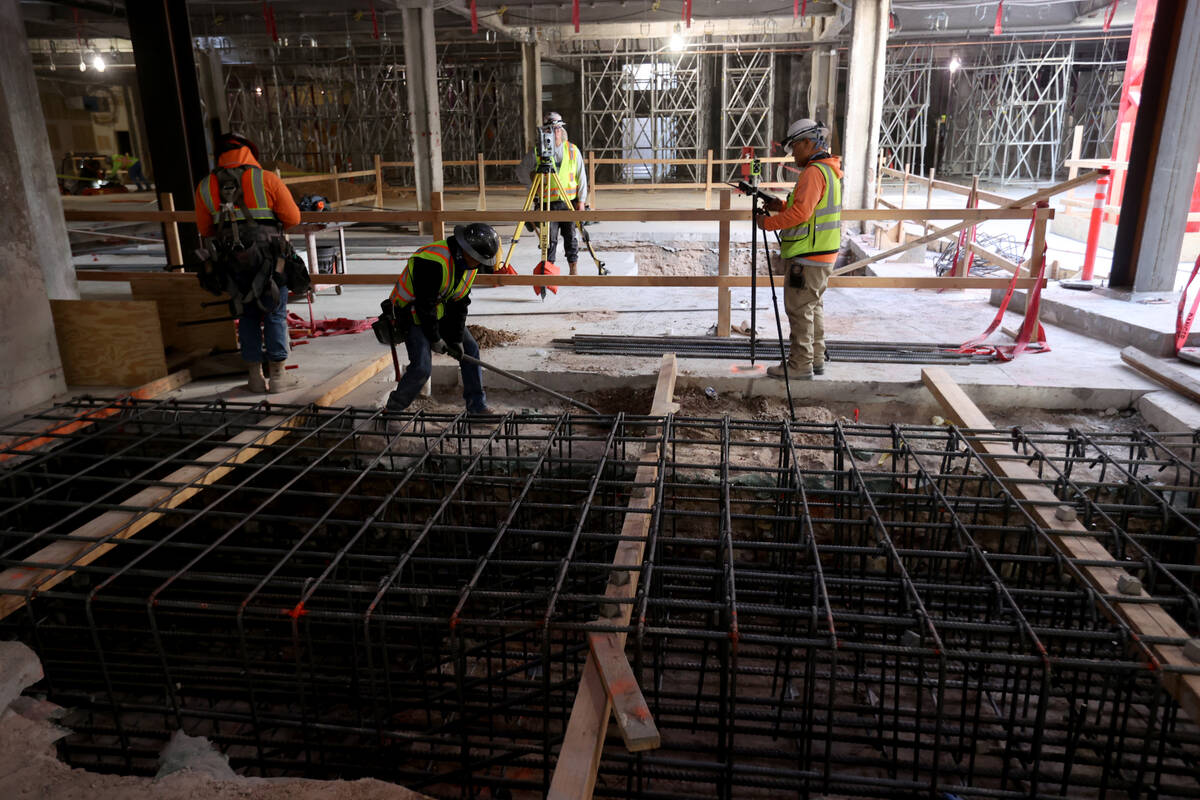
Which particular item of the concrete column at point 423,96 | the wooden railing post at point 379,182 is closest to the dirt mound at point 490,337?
the concrete column at point 423,96

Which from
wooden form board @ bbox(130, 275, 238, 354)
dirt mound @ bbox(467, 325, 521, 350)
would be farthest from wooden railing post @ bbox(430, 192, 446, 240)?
wooden form board @ bbox(130, 275, 238, 354)

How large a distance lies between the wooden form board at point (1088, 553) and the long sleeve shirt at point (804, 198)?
173 cm

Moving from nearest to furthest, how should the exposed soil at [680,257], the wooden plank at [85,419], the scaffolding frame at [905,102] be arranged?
1. the wooden plank at [85,419]
2. the exposed soil at [680,257]
3. the scaffolding frame at [905,102]

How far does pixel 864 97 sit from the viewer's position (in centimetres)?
1509

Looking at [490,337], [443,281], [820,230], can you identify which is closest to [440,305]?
[443,281]

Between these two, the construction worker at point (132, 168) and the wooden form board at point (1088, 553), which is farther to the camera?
the construction worker at point (132, 168)

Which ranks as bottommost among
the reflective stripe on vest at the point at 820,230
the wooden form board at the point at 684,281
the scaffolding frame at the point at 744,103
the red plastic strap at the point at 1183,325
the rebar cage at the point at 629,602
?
the rebar cage at the point at 629,602

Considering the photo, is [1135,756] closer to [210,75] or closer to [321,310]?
[321,310]

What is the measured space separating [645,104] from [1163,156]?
56.5 feet

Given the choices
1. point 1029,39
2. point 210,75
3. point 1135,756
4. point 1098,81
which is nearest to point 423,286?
point 1135,756

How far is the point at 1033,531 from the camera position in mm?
3467

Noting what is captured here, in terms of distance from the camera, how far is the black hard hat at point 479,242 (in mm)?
5168

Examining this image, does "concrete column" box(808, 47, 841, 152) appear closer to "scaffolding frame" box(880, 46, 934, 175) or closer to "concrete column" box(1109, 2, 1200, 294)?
"scaffolding frame" box(880, 46, 934, 175)

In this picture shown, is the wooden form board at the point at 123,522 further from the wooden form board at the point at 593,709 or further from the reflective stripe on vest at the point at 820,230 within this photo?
the reflective stripe on vest at the point at 820,230
